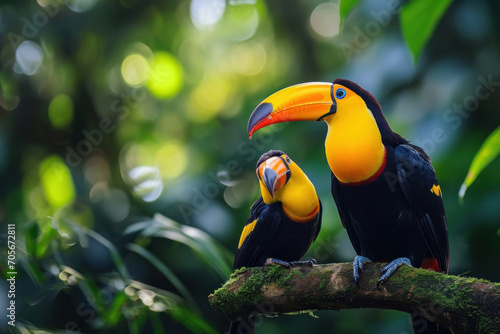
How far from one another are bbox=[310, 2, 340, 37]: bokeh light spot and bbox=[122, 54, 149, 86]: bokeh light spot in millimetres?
1907

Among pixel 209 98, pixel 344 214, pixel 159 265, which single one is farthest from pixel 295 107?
pixel 209 98

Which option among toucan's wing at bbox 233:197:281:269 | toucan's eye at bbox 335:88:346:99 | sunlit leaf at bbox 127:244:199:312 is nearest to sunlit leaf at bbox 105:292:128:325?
sunlit leaf at bbox 127:244:199:312

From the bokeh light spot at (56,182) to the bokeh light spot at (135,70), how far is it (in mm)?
1657

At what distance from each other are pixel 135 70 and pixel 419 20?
494cm

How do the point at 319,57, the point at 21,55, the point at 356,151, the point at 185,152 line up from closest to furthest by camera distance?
the point at 356,151, the point at 21,55, the point at 319,57, the point at 185,152

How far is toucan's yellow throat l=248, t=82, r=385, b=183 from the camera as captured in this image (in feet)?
6.05

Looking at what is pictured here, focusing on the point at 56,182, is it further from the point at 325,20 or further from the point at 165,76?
the point at 325,20

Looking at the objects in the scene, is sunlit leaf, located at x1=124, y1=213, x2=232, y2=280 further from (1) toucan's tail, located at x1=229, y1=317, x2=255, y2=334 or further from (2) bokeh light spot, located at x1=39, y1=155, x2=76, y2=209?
(2) bokeh light spot, located at x1=39, y1=155, x2=76, y2=209

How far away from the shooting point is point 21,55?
14.0 ft

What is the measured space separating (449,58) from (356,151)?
97.8 inches

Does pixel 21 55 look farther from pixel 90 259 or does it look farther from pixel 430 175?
pixel 430 175

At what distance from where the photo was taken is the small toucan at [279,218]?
209 centimetres

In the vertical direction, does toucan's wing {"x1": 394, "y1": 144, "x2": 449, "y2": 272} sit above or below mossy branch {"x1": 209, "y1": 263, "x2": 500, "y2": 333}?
above

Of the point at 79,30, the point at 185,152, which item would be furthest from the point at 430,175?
the point at 185,152
